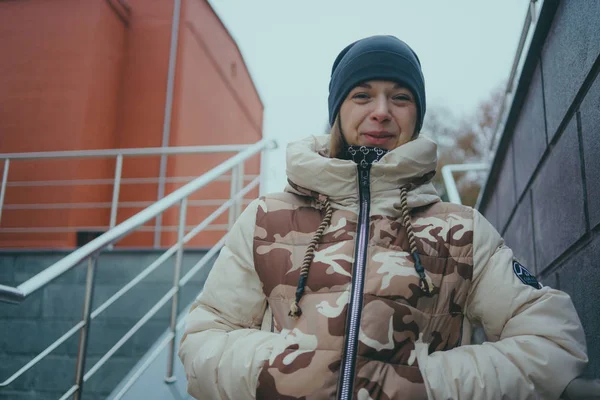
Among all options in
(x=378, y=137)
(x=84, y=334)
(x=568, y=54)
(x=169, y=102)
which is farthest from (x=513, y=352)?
(x=169, y=102)

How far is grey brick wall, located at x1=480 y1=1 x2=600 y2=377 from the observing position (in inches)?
47.1

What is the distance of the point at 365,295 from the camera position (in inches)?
37.1

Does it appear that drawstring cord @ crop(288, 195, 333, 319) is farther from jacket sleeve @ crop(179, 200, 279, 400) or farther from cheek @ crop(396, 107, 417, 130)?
cheek @ crop(396, 107, 417, 130)

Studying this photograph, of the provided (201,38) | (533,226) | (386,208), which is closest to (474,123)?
(201,38)

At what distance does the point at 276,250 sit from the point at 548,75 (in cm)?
121

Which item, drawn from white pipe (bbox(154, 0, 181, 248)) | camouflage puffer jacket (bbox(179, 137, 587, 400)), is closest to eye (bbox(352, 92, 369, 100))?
camouflage puffer jacket (bbox(179, 137, 587, 400))

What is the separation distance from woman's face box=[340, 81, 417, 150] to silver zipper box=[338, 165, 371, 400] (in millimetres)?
101

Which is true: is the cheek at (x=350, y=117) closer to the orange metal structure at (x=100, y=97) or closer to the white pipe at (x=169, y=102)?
the orange metal structure at (x=100, y=97)

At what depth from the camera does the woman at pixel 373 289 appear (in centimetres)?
87

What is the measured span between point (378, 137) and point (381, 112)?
62 millimetres

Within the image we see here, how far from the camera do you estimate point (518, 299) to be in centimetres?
93

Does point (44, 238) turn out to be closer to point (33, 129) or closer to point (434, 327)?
point (33, 129)

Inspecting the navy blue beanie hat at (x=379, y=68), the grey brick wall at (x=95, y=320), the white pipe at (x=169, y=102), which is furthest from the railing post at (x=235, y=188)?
the navy blue beanie hat at (x=379, y=68)

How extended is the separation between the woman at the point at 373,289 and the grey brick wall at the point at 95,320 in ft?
5.10
